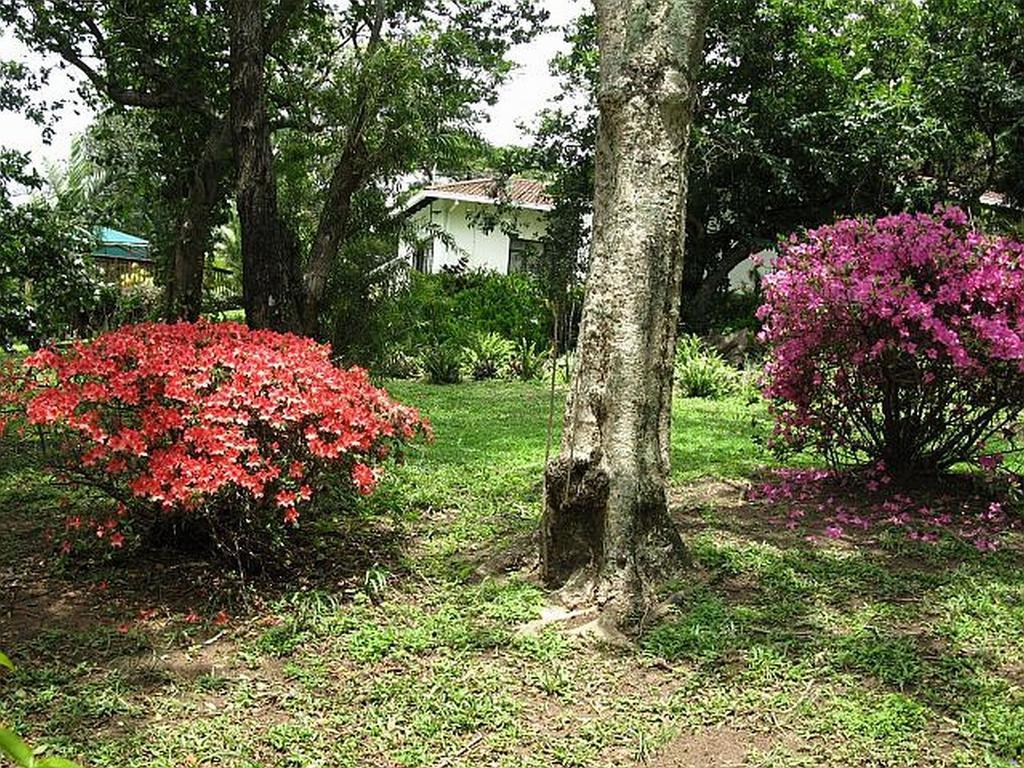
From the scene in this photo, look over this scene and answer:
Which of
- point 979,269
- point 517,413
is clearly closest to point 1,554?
point 979,269

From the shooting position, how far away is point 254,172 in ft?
23.8

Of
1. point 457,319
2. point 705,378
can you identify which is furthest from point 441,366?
point 705,378

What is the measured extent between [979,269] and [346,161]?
5.91 m

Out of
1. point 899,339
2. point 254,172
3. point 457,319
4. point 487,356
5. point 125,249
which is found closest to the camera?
point 899,339

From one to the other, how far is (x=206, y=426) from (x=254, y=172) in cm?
379

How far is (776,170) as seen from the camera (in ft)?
49.9

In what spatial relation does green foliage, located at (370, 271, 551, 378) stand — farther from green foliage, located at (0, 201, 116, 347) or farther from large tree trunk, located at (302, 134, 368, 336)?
green foliage, located at (0, 201, 116, 347)

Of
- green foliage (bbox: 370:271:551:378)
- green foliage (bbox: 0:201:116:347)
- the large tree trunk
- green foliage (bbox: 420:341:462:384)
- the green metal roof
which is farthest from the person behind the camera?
the green metal roof

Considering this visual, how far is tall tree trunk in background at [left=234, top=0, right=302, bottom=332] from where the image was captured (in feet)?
23.7

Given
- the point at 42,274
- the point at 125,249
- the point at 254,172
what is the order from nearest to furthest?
1. the point at 254,172
2. the point at 42,274
3. the point at 125,249

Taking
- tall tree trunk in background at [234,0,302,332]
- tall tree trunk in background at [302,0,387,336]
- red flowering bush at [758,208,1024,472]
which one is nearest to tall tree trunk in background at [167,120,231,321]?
tall tree trunk in background at [302,0,387,336]

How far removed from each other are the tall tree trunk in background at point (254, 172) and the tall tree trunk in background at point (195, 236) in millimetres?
3844

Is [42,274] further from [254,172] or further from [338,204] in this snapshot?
[338,204]

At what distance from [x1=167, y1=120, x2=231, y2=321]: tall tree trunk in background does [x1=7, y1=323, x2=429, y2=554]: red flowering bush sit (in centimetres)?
690
